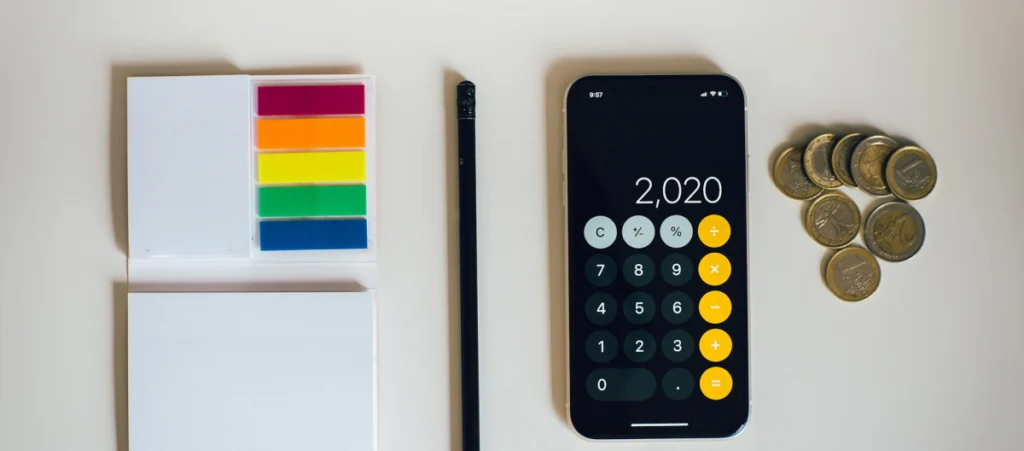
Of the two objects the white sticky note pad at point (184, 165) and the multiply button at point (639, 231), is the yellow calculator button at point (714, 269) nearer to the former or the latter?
the multiply button at point (639, 231)

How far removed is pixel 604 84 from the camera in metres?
0.49

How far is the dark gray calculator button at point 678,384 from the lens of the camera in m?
0.49

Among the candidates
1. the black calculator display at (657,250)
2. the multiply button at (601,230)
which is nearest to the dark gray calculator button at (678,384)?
the black calculator display at (657,250)

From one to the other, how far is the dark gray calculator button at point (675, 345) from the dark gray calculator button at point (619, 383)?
0.02 meters

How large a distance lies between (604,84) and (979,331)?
1.12 ft

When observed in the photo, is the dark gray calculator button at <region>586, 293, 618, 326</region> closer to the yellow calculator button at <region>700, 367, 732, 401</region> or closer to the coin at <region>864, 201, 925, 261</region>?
the yellow calculator button at <region>700, 367, 732, 401</region>

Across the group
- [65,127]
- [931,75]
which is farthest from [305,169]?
[931,75]

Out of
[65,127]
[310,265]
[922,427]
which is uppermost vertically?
[65,127]

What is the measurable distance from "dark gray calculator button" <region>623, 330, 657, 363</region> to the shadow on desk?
48mm

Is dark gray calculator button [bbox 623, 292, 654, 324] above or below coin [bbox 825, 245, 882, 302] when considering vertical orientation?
below

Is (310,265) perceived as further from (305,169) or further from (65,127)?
(65,127)

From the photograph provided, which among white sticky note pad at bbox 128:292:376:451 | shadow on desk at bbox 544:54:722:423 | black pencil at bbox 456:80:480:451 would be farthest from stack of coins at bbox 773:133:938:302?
white sticky note pad at bbox 128:292:376:451

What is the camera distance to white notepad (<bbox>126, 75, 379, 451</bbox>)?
0.48 metres

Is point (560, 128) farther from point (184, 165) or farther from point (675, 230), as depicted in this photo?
point (184, 165)
